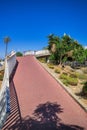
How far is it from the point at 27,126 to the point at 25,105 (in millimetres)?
3059

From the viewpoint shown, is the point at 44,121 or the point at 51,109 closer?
the point at 44,121

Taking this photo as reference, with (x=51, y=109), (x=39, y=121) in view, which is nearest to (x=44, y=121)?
(x=39, y=121)

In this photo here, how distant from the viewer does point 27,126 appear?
9.31 metres

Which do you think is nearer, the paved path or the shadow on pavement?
the shadow on pavement

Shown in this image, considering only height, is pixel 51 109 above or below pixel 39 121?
above

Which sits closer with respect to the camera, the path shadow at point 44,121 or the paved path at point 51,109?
the path shadow at point 44,121

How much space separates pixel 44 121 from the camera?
995 centimetres

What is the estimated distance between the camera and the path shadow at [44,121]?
9211 millimetres

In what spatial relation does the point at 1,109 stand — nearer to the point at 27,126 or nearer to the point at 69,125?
the point at 27,126

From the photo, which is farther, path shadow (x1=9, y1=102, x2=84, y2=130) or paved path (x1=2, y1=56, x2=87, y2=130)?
paved path (x1=2, y1=56, x2=87, y2=130)

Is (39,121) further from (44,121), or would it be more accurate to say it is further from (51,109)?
(51,109)

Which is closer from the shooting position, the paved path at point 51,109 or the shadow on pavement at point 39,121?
the shadow on pavement at point 39,121

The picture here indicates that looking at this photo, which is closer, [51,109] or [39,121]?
[39,121]

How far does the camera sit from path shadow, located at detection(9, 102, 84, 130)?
921 cm
